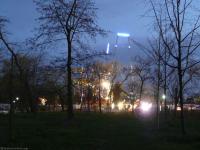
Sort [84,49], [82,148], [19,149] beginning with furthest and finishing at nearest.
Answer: [84,49]
[82,148]
[19,149]

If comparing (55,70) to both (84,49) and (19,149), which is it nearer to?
(84,49)

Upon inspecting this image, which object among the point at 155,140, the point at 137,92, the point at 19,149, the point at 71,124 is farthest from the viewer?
the point at 137,92

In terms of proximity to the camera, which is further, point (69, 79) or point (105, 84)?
point (105, 84)

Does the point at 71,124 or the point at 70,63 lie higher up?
the point at 70,63

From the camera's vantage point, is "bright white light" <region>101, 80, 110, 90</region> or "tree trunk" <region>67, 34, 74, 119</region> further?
"bright white light" <region>101, 80, 110, 90</region>

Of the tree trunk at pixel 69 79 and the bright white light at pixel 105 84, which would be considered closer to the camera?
the tree trunk at pixel 69 79

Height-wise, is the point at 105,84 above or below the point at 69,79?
above

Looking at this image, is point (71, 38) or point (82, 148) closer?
point (82, 148)

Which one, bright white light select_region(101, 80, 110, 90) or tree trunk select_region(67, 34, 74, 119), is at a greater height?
bright white light select_region(101, 80, 110, 90)

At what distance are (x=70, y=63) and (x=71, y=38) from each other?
2109 millimetres

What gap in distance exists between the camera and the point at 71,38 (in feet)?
124

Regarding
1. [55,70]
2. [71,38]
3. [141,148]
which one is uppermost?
[71,38]

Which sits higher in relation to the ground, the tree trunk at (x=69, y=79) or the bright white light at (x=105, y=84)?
the bright white light at (x=105, y=84)

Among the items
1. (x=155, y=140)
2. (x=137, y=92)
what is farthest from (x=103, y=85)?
(x=155, y=140)
